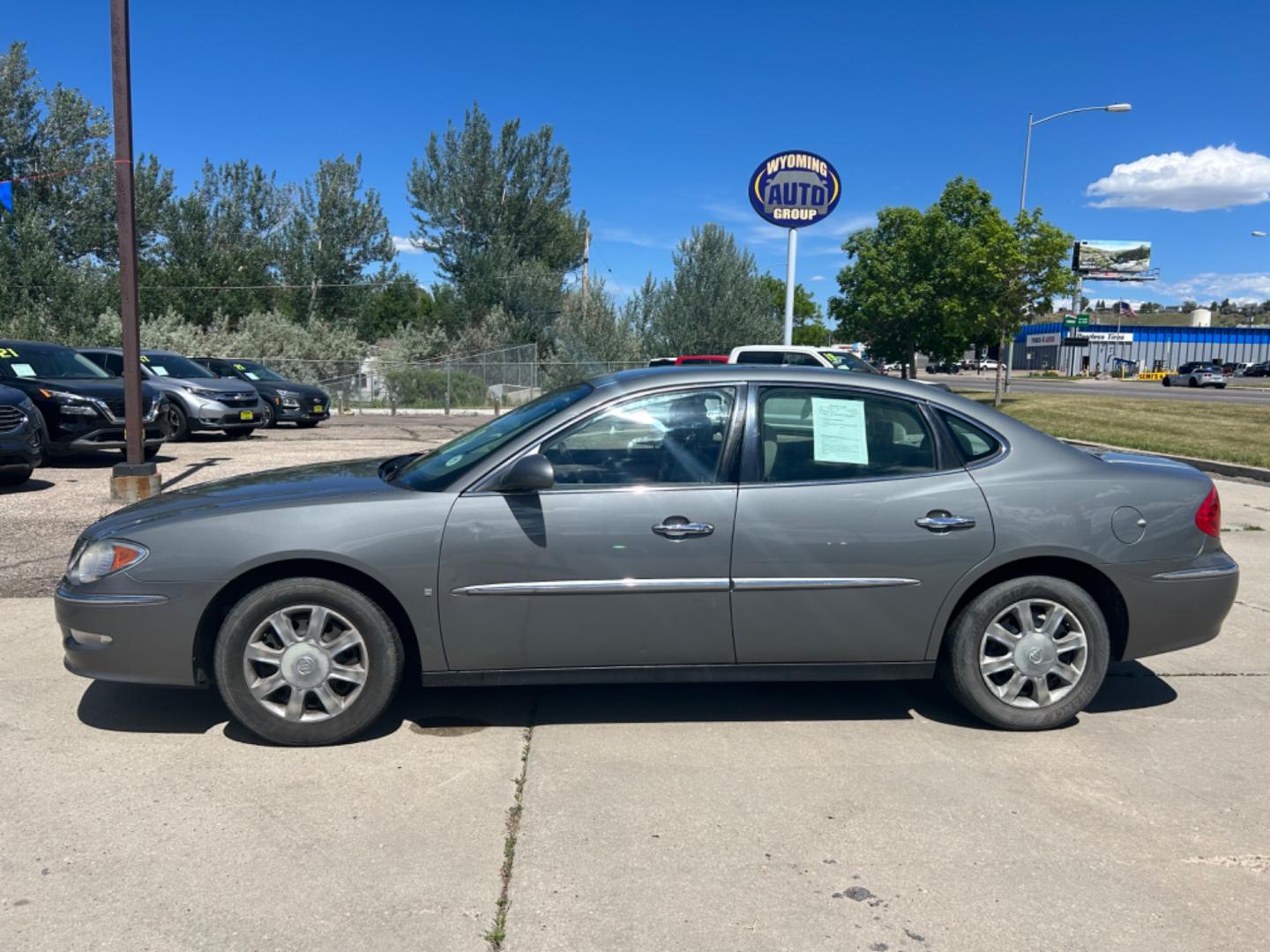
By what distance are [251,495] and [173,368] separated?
580 inches

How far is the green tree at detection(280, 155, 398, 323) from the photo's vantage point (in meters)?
42.1

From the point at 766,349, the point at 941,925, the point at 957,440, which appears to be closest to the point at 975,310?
the point at 766,349

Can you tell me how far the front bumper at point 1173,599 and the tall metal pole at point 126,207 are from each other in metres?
8.83

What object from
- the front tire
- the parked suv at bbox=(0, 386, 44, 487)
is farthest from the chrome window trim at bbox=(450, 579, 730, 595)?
the front tire

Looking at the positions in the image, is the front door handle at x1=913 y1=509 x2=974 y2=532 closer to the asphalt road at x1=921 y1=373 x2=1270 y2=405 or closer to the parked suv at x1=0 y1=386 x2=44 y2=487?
the parked suv at x1=0 y1=386 x2=44 y2=487

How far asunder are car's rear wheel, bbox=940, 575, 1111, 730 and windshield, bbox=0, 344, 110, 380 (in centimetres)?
1183

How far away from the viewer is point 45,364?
12469mm

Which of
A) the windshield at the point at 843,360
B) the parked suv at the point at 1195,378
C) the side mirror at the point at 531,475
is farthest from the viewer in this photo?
the parked suv at the point at 1195,378

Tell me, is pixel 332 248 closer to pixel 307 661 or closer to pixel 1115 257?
pixel 307 661

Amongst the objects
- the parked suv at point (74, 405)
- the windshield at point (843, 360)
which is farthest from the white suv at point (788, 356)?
the parked suv at point (74, 405)

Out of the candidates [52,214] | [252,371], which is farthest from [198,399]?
[52,214]

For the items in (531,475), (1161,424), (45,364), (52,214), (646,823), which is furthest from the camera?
(52,214)

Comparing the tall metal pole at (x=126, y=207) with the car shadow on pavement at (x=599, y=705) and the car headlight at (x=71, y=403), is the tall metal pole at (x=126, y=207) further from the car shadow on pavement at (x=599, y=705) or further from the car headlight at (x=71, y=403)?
the car shadow on pavement at (x=599, y=705)

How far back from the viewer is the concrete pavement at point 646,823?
112 inches
